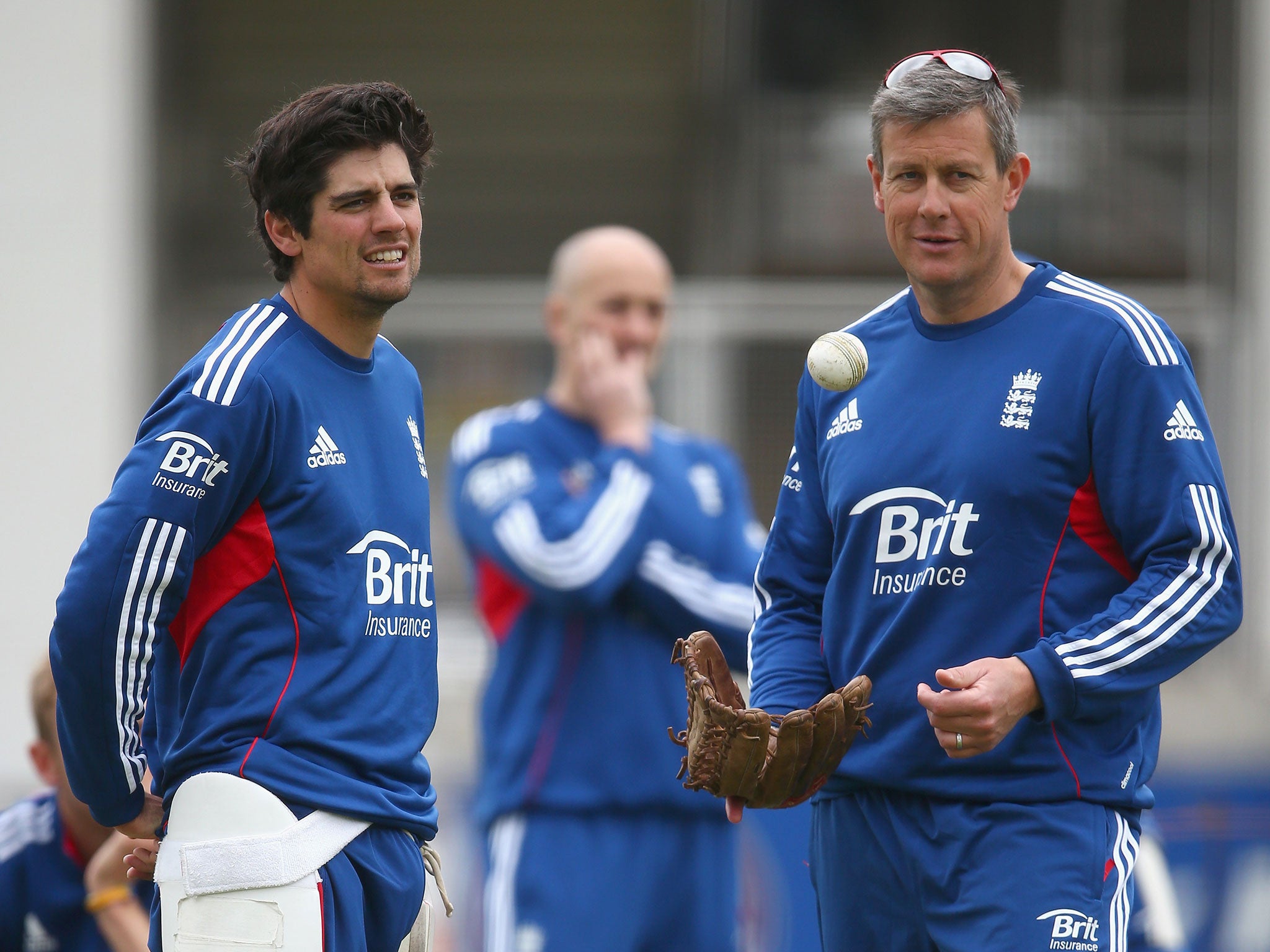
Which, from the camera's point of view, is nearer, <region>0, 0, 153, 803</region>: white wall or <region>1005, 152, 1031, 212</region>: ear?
<region>1005, 152, 1031, 212</region>: ear

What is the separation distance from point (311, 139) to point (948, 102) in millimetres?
1167

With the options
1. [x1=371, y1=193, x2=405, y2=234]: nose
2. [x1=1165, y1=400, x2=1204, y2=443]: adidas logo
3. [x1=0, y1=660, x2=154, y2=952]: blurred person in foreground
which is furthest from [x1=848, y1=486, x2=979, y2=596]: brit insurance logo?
[x1=0, y1=660, x2=154, y2=952]: blurred person in foreground

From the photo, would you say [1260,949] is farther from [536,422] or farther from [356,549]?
[356,549]

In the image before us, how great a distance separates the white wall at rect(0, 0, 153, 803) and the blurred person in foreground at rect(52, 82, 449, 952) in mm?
7246

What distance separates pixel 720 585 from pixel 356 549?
217cm

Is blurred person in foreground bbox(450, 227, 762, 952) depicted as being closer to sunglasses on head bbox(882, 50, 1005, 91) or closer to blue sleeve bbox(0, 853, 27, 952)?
blue sleeve bbox(0, 853, 27, 952)

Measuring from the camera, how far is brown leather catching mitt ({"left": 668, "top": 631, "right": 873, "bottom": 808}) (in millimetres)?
2912

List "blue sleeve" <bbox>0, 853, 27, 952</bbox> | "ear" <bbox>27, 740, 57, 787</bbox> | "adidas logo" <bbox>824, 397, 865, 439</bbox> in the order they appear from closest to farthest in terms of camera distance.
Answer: "adidas logo" <bbox>824, 397, 865, 439</bbox>, "blue sleeve" <bbox>0, 853, 27, 952</bbox>, "ear" <bbox>27, 740, 57, 787</bbox>

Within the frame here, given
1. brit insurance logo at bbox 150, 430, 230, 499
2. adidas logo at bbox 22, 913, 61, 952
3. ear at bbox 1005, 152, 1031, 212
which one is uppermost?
ear at bbox 1005, 152, 1031, 212

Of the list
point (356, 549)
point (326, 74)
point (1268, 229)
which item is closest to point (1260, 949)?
point (1268, 229)

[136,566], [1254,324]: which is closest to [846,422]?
[136,566]

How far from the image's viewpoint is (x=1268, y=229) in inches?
419

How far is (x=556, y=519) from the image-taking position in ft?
16.0

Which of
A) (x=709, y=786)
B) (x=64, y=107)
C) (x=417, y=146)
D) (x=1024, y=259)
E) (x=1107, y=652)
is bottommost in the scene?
(x=709, y=786)
